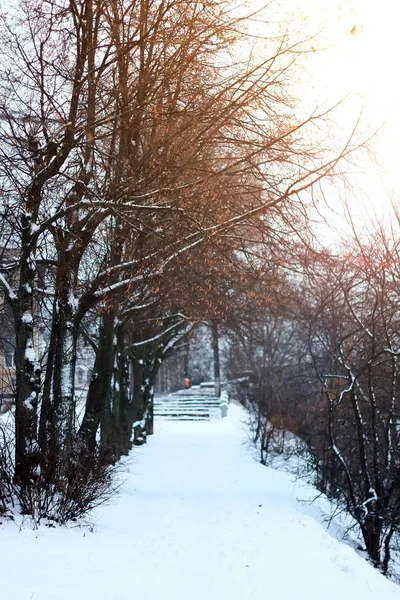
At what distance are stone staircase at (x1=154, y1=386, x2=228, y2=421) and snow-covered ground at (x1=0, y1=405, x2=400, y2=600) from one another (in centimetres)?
2808

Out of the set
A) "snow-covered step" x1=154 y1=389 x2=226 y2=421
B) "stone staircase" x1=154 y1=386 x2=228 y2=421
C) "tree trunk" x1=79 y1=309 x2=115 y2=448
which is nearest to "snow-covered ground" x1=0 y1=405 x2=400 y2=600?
"tree trunk" x1=79 y1=309 x2=115 y2=448

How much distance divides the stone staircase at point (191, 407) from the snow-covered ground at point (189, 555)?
28080 millimetres

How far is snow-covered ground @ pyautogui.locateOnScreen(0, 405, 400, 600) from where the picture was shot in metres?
6.28

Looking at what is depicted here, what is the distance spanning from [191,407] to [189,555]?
36129 millimetres

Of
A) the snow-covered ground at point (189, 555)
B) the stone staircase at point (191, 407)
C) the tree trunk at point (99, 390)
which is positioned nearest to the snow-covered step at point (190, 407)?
the stone staircase at point (191, 407)

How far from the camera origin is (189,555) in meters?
8.21

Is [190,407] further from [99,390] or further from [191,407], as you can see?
[99,390]

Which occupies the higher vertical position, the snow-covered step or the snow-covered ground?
the snow-covered step

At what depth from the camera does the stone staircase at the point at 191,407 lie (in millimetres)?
42344

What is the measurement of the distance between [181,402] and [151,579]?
39.6 m

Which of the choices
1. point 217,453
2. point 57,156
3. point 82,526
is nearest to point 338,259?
point 57,156

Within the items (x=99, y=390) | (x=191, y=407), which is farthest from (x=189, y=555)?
(x=191, y=407)

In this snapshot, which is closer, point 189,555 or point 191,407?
point 189,555

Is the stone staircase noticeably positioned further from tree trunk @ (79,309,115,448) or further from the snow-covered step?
tree trunk @ (79,309,115,448)
